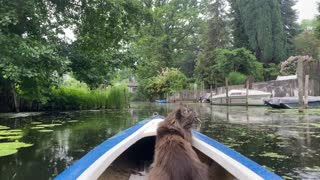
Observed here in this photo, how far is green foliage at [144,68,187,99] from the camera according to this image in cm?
3925

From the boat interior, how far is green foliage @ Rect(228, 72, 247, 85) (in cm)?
2723

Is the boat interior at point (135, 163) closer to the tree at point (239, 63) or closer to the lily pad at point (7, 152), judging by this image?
the lily pad at point (7, 152)

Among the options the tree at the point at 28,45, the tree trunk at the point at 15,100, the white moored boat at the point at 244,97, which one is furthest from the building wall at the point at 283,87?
the tree trunk at the point at 15,100

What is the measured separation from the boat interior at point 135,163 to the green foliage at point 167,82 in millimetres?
35004

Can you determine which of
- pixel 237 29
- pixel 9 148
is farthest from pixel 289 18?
pixel 9 148

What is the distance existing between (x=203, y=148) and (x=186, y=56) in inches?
1680

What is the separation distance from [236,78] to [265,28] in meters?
8.54

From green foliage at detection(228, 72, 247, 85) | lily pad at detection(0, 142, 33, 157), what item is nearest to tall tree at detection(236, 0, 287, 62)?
green foliage at detection(228, 72, 247, 85)

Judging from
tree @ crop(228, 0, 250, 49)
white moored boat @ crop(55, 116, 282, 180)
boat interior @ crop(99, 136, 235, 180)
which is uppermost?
tree @ crop(228, 0, 250, 49)

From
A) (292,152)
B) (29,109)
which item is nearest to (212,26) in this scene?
(29,109)

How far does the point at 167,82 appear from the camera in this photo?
40.5 m

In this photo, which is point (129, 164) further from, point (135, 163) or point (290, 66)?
point (290, 66)

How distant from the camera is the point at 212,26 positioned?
38.2m

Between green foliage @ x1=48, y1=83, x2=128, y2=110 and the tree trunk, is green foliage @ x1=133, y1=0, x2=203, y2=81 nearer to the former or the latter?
green foliage @ x1=48, y1=83, x2=128, y2=110
